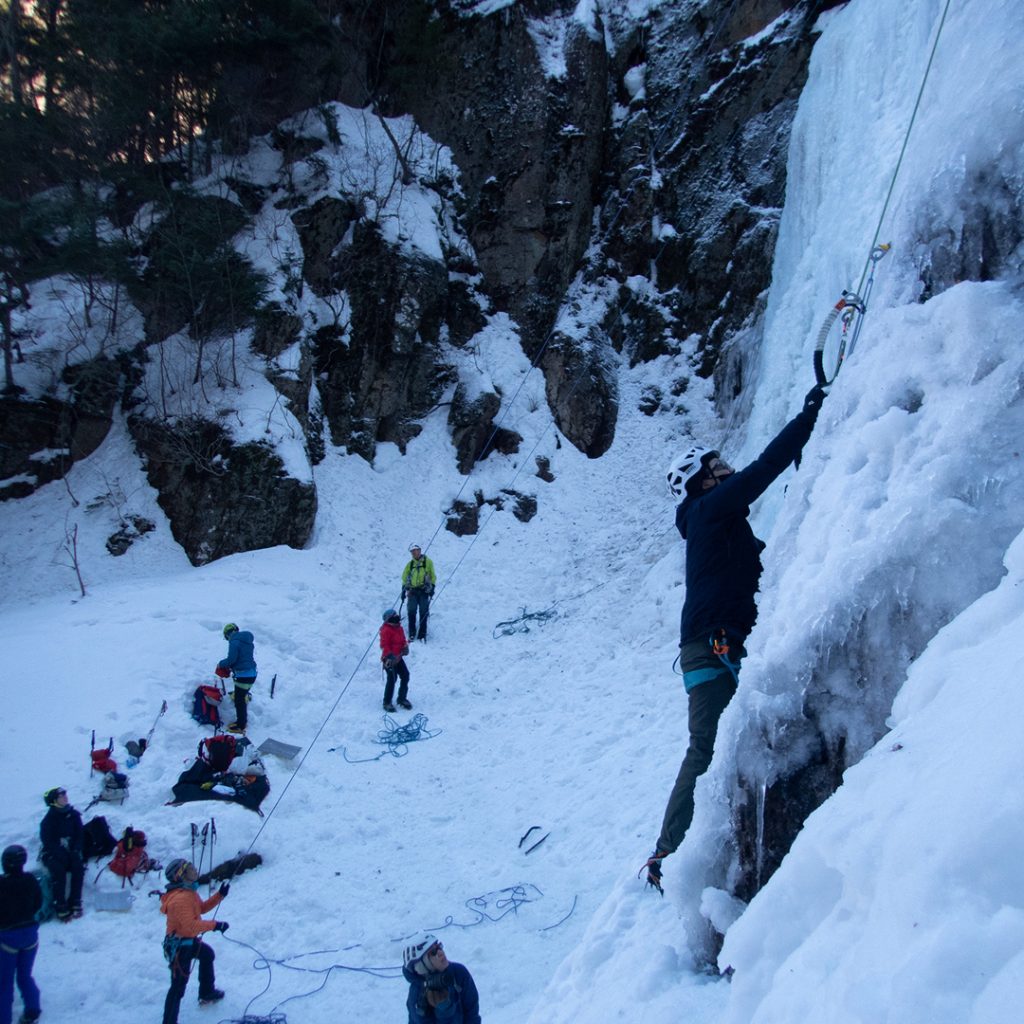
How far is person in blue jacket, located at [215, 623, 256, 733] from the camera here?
7.71m

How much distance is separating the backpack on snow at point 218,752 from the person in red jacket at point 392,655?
227 centimetres

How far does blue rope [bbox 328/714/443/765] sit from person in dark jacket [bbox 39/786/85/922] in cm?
281

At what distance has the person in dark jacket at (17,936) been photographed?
4.13 meters

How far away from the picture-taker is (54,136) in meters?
14.6

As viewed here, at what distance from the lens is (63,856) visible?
495cm

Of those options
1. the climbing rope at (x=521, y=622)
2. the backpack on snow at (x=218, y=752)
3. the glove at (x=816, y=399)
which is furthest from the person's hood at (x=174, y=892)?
the climbing rope at (x=521, y=622)

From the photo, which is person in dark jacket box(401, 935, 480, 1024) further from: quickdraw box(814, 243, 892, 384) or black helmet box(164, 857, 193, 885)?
quickdraw box(814, 243, 892, 384)

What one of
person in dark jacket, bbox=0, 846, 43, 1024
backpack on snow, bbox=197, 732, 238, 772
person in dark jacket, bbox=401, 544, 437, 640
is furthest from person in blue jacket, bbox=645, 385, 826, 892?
person in dark jacket, bbox=401, 544, 437, 640

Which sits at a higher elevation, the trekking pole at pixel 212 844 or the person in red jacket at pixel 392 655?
the person in red jacket at pixel 392 655

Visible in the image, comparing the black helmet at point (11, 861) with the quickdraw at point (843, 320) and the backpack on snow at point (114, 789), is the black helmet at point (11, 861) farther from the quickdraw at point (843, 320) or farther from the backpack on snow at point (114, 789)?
the quickdraw at point (843, 320)

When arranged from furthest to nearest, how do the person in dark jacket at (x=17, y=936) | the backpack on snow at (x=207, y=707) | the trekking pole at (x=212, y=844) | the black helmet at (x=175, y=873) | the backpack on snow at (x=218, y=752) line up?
1. the backpack on snow at (x=207, y=707)
2. the backpack on snow at (x=218, y=752)
3. the trekking pole at (x=212, y=844)
4. the black helmet at (x=175, y=873)
5. the person in dark jacket at (x=17, y=936)

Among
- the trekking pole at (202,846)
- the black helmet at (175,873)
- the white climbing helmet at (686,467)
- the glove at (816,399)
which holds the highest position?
the trekking pole at (202,846)

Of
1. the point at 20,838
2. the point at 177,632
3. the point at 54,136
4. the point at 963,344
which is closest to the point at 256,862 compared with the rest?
the point at 20,838

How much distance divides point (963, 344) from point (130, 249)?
16.0 m
